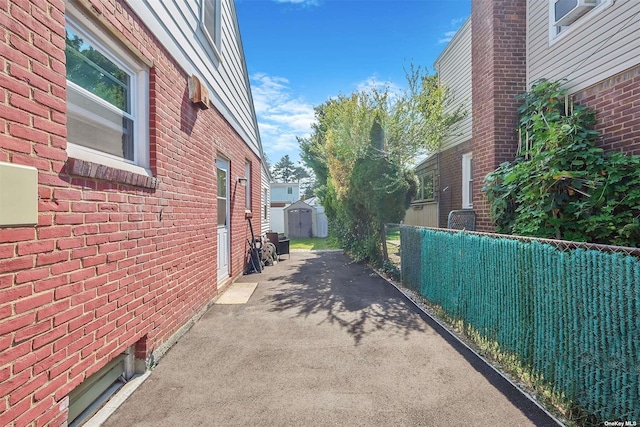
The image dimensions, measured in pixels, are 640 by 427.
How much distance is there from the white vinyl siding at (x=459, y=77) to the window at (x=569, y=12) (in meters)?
2.94

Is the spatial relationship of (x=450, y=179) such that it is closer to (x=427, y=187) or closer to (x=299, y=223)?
(x=427, y=187)

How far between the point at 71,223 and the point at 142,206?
0.92 meters

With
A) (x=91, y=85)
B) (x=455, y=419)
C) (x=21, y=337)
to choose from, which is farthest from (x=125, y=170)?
(x=455, y=419)

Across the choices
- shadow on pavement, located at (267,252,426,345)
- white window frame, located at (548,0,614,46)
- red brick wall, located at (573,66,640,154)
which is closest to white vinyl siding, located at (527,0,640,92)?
white window frame, located at (548,0,614,46)

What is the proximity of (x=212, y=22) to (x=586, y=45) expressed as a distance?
6.03m

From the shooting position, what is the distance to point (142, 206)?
3029 mm

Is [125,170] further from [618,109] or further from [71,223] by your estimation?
[618,109]

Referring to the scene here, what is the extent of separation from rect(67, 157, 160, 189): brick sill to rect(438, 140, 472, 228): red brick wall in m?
7.84

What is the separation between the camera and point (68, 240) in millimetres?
2090

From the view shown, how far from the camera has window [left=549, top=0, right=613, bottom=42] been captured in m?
4.60

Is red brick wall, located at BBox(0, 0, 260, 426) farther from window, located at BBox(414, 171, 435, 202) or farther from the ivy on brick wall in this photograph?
window, located at BBox(414, 171, 435, 202)

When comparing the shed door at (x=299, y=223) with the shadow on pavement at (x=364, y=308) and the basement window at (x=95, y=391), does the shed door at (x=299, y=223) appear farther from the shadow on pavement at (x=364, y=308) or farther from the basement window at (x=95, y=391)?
the basement window at (x=95, y=391)

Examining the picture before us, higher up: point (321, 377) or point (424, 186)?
point (424, 186)

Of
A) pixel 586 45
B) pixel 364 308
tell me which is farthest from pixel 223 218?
pixel 586 45
